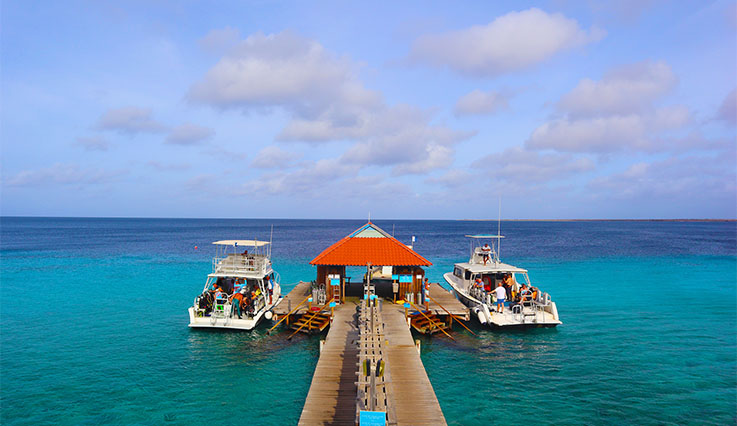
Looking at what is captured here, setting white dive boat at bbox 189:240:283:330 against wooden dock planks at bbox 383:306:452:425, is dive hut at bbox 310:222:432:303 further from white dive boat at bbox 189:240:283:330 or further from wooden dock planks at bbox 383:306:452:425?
wooden dock planks at bbox 383:306:452:425

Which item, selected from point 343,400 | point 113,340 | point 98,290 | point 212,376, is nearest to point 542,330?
point 343,400

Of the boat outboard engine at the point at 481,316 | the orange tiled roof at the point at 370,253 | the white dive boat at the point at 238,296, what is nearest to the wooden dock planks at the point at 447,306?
the boat outboard engine at the point at 481,316

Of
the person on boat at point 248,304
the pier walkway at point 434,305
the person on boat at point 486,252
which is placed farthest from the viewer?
the person on boat at point 486,252

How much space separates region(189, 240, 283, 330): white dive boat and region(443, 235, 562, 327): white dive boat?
45.2 feet

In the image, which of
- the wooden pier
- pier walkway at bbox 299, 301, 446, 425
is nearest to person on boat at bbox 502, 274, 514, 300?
the wooden pier

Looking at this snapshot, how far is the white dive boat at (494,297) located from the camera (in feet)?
74.5

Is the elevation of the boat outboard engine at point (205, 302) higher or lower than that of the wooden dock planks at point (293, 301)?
higher

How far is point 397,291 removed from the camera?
24.6 metres

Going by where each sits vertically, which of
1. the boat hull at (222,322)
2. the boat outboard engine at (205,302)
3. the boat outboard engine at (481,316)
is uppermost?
the boat outboard engine at (205,302)

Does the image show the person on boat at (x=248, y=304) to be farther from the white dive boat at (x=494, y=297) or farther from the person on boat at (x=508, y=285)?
the person on boat at (x=508, y=285)

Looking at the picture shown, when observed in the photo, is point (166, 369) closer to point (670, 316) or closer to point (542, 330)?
point (542, 330)

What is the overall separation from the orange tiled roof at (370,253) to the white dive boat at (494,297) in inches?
179

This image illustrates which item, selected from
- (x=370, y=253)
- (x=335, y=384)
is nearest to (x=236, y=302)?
(x=370, y=253)

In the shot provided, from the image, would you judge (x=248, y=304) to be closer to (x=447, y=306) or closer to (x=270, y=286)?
(x=270, y=286)
